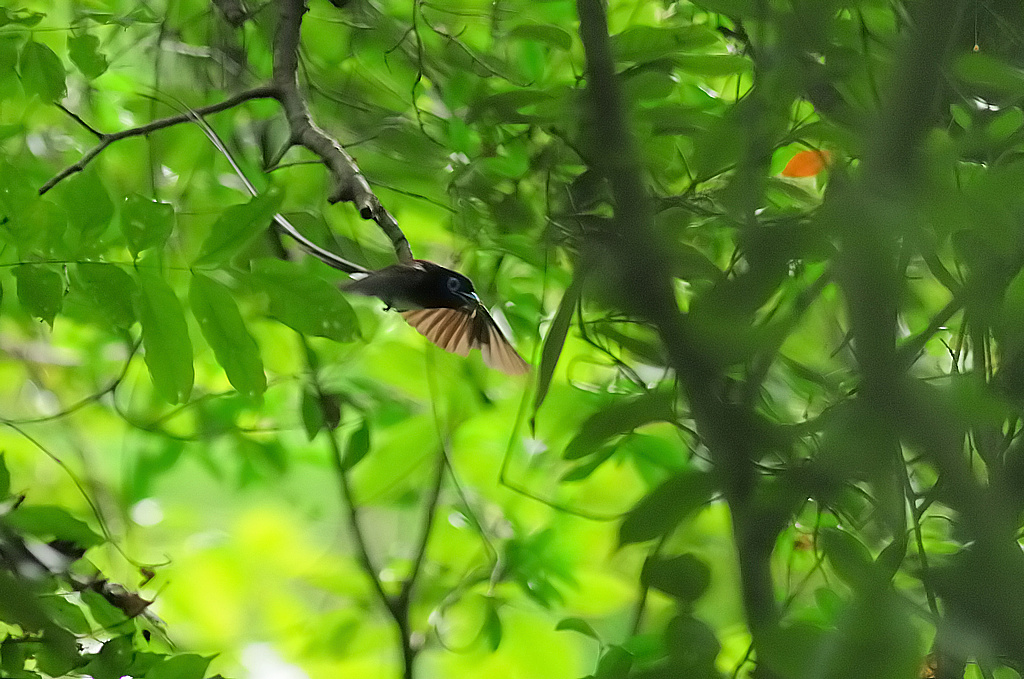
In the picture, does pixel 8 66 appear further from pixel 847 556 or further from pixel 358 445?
pixel 847 556

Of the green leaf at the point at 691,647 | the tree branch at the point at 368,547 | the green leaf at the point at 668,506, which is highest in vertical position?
the green leaf at the point at 668,506

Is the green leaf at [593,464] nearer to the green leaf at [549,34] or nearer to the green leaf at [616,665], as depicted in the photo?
the green leaf at [616,665]

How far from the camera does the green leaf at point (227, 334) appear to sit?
0.32m

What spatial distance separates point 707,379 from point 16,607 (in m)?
0.26

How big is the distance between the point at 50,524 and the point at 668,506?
270 millimetres

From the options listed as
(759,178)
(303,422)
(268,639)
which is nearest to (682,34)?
(759,178)

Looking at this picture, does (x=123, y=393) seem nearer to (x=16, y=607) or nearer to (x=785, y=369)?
(x=16, y=607)

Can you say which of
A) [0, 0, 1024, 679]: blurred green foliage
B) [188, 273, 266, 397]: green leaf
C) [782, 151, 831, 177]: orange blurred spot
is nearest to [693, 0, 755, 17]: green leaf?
[0, 0, 1024, 679]: blurred green foliage

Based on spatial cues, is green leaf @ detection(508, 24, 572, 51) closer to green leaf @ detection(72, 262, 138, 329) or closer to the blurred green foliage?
the blurred green foliage

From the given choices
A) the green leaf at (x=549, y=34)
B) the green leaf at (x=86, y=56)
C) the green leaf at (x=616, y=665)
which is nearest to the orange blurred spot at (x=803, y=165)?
the green leaf at (x=549, y=34)

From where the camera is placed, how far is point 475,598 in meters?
0.47

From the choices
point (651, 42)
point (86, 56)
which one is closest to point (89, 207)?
point (86, 56)

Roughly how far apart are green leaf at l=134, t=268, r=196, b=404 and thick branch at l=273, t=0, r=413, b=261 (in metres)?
0.08

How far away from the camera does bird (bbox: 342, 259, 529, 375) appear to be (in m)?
0.27
